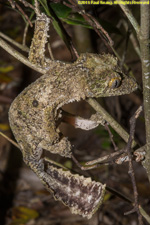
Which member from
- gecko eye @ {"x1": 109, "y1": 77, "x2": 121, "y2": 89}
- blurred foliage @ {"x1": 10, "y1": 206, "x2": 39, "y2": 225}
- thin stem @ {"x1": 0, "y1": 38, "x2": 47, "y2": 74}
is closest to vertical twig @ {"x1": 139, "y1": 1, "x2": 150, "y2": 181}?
gecko eye @ {"x1": 109, "y1": 77, "x2": 121, "y2": 89}

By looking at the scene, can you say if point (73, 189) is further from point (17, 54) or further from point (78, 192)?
point (17, 54)

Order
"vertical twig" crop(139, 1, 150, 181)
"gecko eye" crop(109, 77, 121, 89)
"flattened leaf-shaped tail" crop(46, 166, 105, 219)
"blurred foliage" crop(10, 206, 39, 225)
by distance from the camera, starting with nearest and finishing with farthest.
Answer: "vertical twig" crop(139, 1, 150, 181), "flattened leaf-shaped tail" crop(46, 166, 105, 219), "gecko eye" crop(109, 77, 121, 89), "blurred foliage" crop(10, 206, 39, 225)

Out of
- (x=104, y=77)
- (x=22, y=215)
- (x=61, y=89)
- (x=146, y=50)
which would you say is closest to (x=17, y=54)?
(x=61, y=89)

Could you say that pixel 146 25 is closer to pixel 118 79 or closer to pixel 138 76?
pixel 118 79

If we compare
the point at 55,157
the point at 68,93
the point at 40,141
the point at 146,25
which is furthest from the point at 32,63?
the point at 55,157

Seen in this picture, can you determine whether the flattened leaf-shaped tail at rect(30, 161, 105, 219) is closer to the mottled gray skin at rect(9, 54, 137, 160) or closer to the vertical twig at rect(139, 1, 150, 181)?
the mottled gray skin at rect(9, 54, 137, 160)

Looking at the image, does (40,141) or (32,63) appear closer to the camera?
(32,63)

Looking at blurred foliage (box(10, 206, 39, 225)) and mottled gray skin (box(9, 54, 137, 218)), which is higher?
mottled gray skin (box(9, 54, 137, 218))
